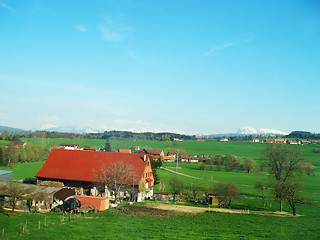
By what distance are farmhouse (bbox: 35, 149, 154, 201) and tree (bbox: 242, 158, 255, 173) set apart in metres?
30.3

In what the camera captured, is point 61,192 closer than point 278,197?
Yes

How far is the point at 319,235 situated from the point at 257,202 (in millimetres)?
22800

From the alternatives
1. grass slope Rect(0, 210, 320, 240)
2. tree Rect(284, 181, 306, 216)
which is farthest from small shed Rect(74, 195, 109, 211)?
tree Rect(284, 181, 306, 216)

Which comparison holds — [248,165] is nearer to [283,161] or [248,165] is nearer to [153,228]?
[283,161]

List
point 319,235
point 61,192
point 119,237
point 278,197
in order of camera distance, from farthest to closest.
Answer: point 278,197
point 61,192
point 119,237
point 319,235

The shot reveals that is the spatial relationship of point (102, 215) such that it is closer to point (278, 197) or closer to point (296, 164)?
point (278, 197)

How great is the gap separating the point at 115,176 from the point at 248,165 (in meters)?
39.4

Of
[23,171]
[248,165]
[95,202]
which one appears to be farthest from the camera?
[248,165]

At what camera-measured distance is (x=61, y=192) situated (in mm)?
29438

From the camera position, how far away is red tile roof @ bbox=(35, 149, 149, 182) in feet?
119

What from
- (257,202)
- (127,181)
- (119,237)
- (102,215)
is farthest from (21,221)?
(257,202)

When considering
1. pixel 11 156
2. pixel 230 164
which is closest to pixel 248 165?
pixel 230 164

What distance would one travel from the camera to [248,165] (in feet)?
205

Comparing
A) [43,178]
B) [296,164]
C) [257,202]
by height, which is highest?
[296,164]
